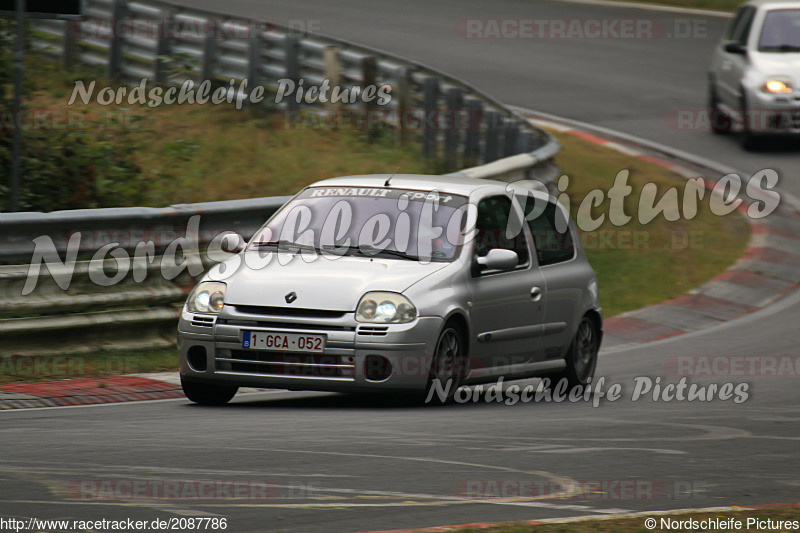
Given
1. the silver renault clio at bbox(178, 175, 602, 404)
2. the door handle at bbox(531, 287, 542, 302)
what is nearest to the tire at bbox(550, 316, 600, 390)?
the silver renault clio at bbox(178, 175, 602, 404)

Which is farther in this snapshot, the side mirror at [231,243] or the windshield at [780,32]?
the windshield at [780,32]

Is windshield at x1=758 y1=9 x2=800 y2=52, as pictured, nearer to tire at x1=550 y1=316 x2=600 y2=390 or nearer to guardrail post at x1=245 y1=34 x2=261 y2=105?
guardrail post at x1=245 y1=34 x2=261 y2=105

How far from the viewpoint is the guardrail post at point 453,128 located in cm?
1770

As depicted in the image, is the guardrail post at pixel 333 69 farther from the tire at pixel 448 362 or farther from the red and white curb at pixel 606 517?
the red and white curb at pixel 606 517

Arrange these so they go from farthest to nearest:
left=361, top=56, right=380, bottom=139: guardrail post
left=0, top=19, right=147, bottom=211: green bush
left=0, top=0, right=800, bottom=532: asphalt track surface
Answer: left=361, top=56, right=380, bottom=139: guardrail post
left=0, top=19, right=147, bottom=211: green bush
left=0, top=0, right=800, bottom=532: asphalt track surface

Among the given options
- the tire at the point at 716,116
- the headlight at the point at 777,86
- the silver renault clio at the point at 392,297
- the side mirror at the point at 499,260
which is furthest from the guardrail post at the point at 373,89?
the side mirror at the point at 499,260

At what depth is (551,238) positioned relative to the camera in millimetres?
11125

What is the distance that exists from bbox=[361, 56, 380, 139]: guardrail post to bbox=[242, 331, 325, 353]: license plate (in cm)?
961

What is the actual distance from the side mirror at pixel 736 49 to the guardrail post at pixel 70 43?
9.75 m

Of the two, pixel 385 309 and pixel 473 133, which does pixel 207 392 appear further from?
pixel 473 133

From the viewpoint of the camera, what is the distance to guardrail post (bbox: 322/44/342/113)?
18.9 metres

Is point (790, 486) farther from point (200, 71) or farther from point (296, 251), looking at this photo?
point (200, 71)

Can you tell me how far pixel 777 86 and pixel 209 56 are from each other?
799cm

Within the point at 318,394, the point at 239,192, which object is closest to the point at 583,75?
the point at 239,192
